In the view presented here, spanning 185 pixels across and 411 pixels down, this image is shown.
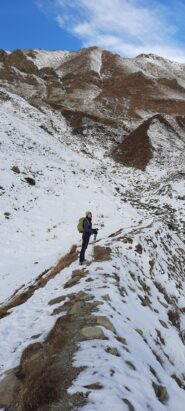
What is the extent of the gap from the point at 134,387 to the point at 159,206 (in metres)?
28.0

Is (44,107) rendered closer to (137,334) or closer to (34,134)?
(34,134)

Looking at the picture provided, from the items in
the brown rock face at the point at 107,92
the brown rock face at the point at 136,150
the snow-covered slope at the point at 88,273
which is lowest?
the snow-covered slope at the point at 88,273

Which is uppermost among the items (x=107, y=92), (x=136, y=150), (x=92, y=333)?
(x=107, y=92)

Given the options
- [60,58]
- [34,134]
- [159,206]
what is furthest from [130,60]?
[159,206]

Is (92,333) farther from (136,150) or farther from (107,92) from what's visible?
(107,92)

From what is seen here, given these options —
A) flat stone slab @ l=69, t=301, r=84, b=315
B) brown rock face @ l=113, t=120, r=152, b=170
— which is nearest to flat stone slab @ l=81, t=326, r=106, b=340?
flat stone slab @ l=69, t=301, r=84, b=315

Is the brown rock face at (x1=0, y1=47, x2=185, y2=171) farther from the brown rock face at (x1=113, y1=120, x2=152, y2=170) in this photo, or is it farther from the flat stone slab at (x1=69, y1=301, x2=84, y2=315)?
the flat stone slab at (x1=69, y1=301, x2=84, y2=315)

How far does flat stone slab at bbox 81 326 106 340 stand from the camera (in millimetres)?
7750

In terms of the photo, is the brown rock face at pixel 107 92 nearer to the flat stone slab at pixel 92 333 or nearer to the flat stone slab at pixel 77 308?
the flat stone slab at pixel 77 308

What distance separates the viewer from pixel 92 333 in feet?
25.9

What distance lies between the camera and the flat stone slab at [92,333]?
7.75 m

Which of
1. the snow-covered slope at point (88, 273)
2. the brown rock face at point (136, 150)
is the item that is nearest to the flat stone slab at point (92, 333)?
the snow-covered slope at point (88, 273)

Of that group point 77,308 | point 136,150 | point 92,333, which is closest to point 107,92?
point 136,150

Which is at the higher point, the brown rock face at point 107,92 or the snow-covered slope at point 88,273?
the brown rock face at point 107,92
